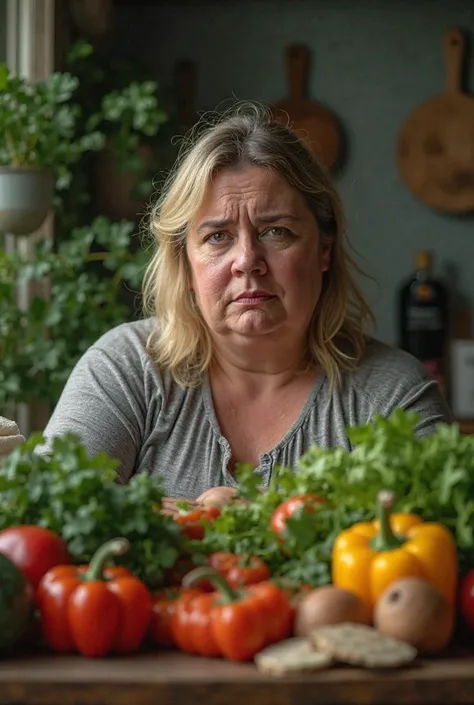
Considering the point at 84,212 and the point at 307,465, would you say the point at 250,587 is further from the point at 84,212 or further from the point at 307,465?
the point at 84,212

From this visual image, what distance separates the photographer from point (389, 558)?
123 centimetres

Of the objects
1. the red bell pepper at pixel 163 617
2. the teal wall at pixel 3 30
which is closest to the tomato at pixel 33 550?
the red bell pepper at pixel 163 617

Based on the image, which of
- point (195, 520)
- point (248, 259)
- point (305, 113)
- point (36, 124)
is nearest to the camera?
point (195, 520)

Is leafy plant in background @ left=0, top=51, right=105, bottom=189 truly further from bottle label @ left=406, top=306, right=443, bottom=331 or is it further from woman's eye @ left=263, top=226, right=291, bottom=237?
bottle label @ left=406, top=306, right=443, bottom=331

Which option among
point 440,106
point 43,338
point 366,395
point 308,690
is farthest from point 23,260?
point 308,690

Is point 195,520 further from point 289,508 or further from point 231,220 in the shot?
point 231,220

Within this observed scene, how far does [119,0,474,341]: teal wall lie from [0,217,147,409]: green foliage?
1357 millimetres

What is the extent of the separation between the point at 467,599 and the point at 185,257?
4.36 ft

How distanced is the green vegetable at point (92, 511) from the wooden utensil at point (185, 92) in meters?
3.69

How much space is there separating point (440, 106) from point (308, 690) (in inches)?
160

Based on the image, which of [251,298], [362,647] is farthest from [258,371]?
[362,647]

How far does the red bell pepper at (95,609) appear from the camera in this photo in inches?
46.6

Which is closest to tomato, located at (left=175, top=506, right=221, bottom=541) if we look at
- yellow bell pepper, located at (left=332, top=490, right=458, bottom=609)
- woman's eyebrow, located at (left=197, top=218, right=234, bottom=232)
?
yellow bell pepper, located at (left=332, top=490, right=458, bottom=609)

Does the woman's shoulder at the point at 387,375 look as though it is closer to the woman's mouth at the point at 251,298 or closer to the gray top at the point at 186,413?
the gray top at the point at 186,413
